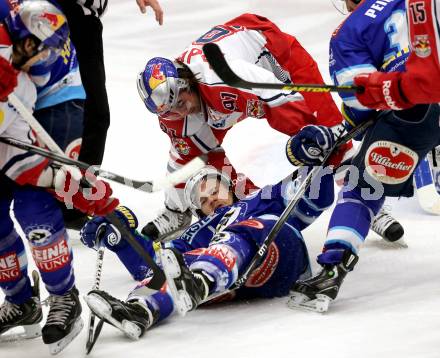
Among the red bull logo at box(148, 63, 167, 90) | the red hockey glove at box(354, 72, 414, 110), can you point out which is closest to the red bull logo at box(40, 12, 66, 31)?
the red hockey glove at box(354, 72, 414, 110)

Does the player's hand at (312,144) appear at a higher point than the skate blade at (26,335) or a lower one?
higher

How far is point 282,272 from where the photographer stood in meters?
2.92

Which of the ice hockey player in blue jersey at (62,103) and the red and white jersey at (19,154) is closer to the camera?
the red and white jersey at (19,154)

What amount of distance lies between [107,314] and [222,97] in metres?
1.21

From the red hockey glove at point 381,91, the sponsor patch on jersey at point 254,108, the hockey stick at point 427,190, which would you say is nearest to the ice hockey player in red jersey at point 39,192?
the red hockey glove at point 381,91

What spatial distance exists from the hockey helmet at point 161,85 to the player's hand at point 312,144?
0.66 meters

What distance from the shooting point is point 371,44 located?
293 centimetres

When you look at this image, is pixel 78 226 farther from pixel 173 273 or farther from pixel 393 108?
pixel 393 108

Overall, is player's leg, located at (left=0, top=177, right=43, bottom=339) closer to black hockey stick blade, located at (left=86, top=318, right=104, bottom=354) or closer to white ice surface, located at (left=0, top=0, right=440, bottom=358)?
white ice surface, located at (left=0, top=0, right=440, bottom=358)

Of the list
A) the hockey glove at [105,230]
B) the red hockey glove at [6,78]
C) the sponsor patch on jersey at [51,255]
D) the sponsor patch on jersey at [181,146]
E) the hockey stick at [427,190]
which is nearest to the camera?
the red hockey glove at [6,78]

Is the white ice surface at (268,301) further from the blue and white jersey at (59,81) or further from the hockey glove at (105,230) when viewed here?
the blue and white jersey at (59,81)

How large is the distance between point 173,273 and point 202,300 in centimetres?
14

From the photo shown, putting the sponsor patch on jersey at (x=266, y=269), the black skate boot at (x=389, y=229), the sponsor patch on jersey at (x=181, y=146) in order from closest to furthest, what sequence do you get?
1. the sponsor patch on jersey at (x=266, y=269)
2. the black skate boot at (x=389, y=229)
3. the sponsor patch on jersey at (x=181, y=146)

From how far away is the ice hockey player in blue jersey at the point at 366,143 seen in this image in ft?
9.23
